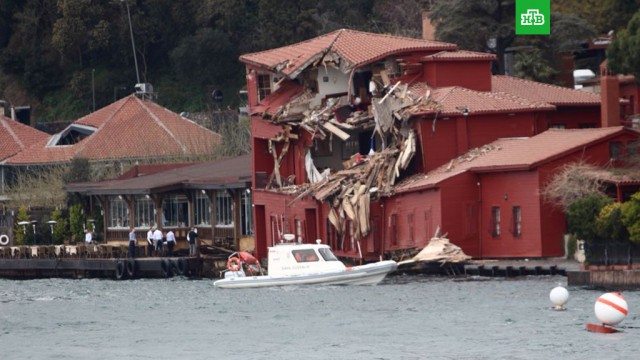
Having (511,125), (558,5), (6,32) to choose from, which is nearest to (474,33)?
(558,5)

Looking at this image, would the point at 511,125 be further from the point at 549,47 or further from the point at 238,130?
the point at 238,130

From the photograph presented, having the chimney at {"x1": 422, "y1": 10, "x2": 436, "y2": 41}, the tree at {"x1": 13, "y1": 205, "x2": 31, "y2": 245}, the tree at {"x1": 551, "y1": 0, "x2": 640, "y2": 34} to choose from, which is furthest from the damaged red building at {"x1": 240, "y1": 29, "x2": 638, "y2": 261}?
the tree at {"x1": 13, "y1": 205, "x2": 31, "y2": 245}

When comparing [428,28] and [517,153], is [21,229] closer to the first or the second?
[428,28]

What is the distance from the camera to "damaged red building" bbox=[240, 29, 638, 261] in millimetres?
71750

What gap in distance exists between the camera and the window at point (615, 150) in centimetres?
7106

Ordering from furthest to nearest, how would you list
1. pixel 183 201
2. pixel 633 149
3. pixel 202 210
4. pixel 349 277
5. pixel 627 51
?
pixel 183 201 → pixel 202 210 → pixel 627 51 → pixel 633 149 → pixel 349 277

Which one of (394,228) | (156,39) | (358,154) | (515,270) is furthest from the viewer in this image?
(156,39)

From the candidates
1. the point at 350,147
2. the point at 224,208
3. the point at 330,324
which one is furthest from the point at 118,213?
the point at 330,324

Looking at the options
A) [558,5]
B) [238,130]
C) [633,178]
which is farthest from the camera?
[238,130]

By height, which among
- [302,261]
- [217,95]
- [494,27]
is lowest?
[302,261]

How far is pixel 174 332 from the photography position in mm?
56938

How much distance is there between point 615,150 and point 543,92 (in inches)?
551

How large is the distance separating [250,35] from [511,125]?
6063cm

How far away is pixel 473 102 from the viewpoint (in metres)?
79.2
